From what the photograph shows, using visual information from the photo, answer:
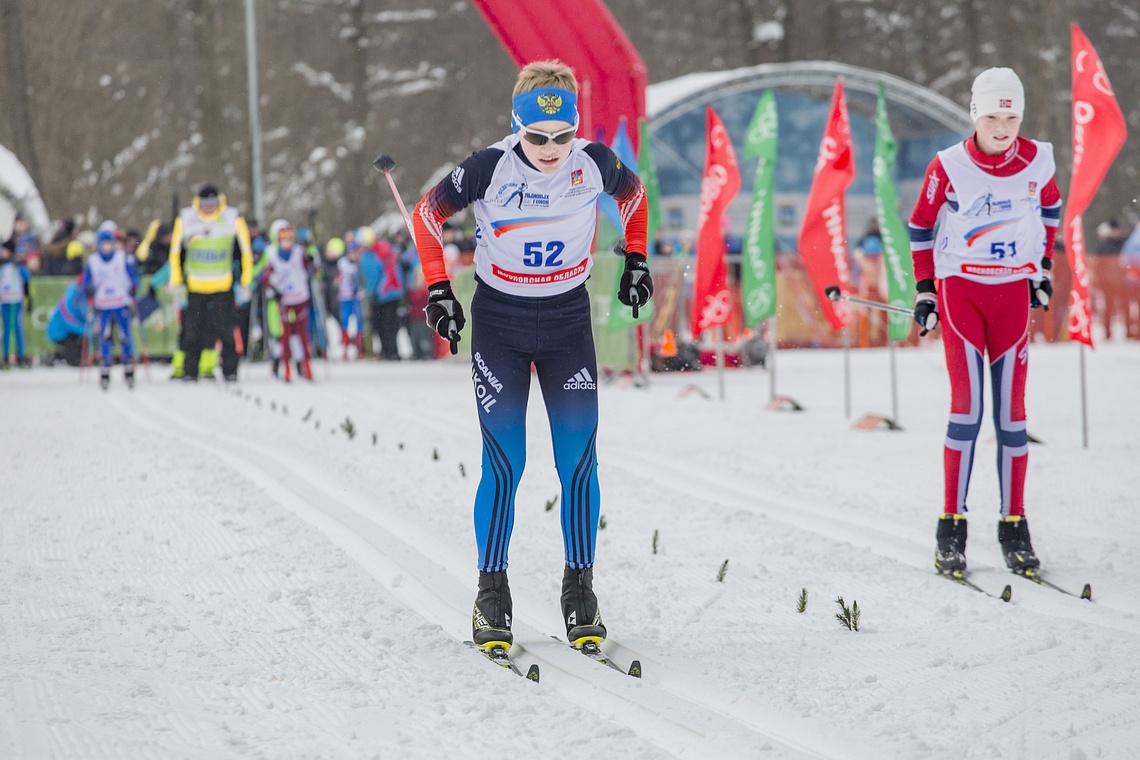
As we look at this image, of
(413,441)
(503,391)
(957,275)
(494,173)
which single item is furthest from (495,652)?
(413,441)

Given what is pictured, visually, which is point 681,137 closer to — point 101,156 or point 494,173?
point 101,156

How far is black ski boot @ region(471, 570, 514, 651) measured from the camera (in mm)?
4500

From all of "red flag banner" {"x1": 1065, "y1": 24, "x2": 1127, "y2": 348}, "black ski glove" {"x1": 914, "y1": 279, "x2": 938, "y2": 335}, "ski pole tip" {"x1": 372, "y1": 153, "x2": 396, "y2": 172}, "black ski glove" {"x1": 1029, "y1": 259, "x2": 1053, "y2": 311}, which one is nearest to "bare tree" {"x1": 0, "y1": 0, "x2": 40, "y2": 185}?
"red flag banner" {"x1": 1065, "y1": 24, "x2": 1127, "y2": 348}

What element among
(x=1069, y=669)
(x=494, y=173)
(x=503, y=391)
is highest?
(x=494, y=173)

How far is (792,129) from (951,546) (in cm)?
2277

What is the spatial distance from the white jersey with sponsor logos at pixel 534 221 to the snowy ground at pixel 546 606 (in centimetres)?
127

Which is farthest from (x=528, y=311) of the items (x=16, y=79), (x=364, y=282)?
(x=16, y=79)

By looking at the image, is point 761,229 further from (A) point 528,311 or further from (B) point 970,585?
(A) point 528,311

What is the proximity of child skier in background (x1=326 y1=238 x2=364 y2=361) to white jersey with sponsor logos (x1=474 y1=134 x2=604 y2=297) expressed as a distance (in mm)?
17180

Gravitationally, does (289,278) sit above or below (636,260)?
above

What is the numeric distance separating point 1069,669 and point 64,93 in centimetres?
3006

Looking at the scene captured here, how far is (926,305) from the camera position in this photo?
234 inches

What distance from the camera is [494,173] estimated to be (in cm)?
454

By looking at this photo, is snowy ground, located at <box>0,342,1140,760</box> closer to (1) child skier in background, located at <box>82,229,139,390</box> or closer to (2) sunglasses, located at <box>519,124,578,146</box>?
(2) sunglasses, located at <box>519,124,578,146</box>
